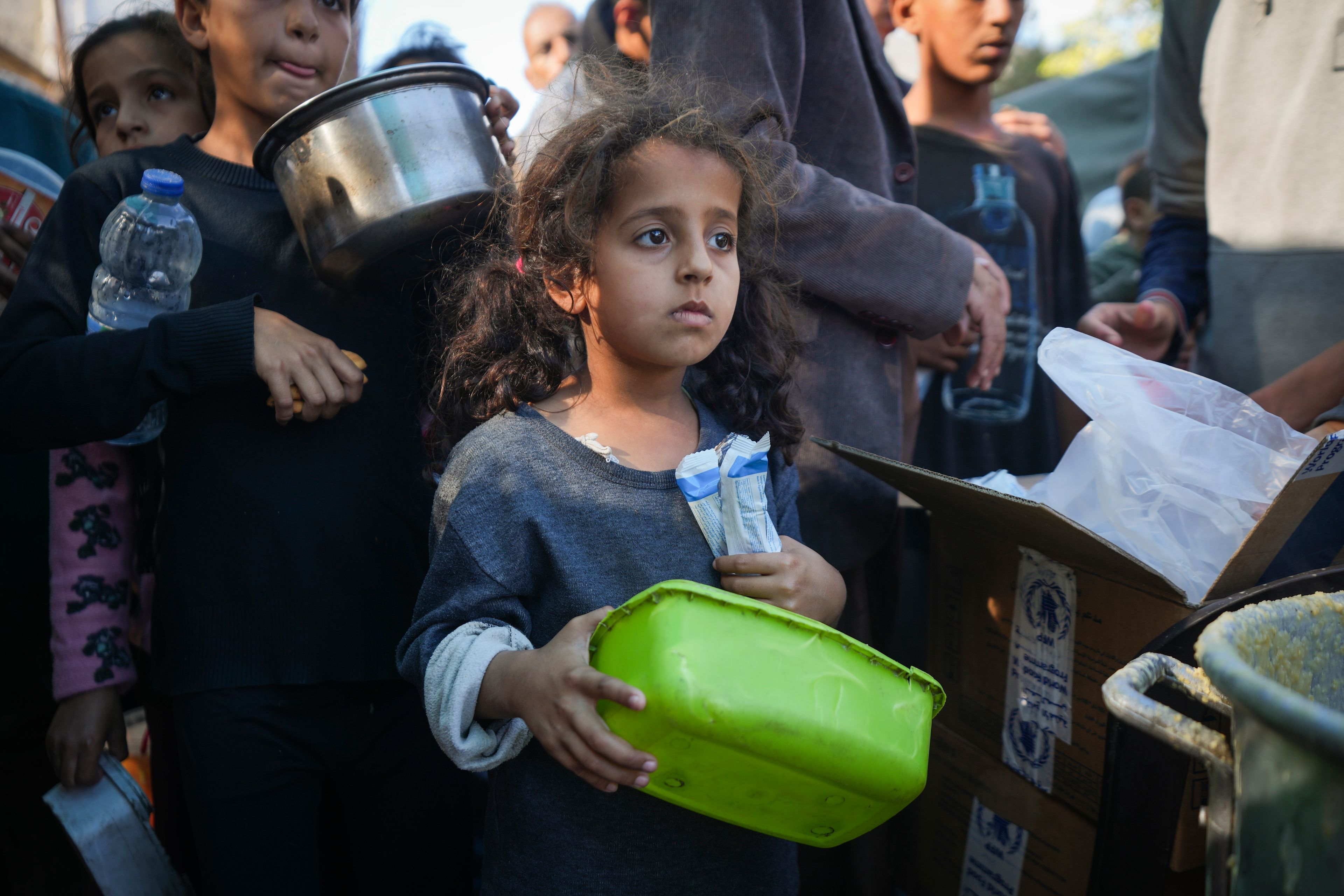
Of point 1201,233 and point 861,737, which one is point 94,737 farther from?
point 1201,233

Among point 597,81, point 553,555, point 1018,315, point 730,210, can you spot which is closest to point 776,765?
point 553,555

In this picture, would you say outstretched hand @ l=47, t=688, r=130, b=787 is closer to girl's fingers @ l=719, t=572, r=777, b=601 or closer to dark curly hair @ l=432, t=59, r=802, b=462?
dark curly hair @ l=432, t=59, r=802, b=462

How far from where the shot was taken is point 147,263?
1592 mm

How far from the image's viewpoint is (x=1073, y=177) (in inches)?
104

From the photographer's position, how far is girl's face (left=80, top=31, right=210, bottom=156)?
6.38ft

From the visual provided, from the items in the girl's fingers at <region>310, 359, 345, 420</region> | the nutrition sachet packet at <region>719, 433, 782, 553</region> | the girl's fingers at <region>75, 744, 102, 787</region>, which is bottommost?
the girl's fingers at <region>75, 744, 102, 787</region>

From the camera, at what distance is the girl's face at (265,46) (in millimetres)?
1563

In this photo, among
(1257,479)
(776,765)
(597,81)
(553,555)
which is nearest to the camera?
(776,765)

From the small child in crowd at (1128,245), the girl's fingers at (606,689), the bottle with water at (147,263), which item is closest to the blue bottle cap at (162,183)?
the bottle with water at (147,263)

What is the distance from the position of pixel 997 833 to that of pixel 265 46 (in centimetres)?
200

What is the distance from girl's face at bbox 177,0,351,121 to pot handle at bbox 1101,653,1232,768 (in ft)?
5.30

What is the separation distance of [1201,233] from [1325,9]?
2.12 feet

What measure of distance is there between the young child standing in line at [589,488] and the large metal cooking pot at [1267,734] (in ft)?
1.65

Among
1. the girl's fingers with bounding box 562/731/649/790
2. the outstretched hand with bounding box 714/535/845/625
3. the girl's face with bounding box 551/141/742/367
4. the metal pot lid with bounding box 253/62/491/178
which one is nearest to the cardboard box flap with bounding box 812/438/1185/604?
A: the outstretched hand with bounding box 714/535/845/625
